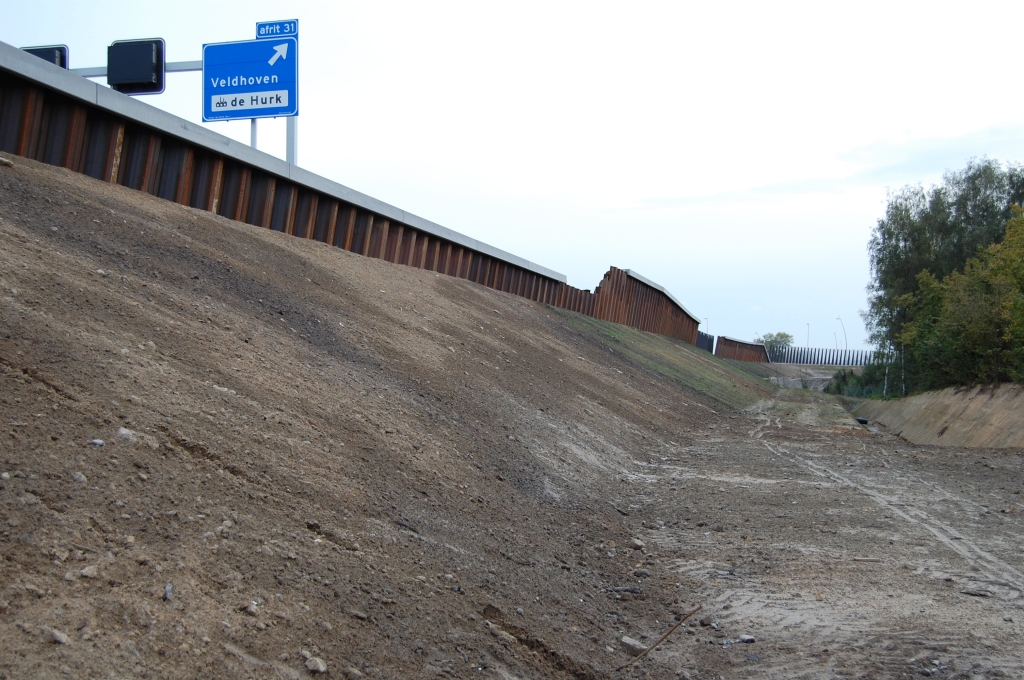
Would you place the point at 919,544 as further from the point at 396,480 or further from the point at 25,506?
the point at 25,506

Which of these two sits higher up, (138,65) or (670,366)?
(138,65)

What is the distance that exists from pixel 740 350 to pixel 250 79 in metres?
55.9

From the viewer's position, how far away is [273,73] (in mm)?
19344

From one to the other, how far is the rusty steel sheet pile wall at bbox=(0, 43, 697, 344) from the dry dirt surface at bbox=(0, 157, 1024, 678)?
0.63 meters

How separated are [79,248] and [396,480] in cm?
403

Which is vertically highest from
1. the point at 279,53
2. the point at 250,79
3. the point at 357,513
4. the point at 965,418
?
the point at 279,53

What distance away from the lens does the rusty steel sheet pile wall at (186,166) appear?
10539 mm

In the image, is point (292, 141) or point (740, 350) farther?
point (740, 350)

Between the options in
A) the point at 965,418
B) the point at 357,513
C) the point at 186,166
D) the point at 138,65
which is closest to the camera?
the point at 357,513

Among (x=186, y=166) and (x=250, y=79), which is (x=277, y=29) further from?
(x=186, y=166)

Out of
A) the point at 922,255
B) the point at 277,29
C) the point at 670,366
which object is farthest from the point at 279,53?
the point at 922,255

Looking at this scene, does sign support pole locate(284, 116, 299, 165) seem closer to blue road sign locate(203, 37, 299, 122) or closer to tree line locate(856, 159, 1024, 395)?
blue road sign locate(203, 37, 299, 122)

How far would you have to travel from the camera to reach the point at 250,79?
19.5m

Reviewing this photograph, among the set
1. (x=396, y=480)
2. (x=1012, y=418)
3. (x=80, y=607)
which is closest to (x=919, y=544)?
(x=396, y=480)
